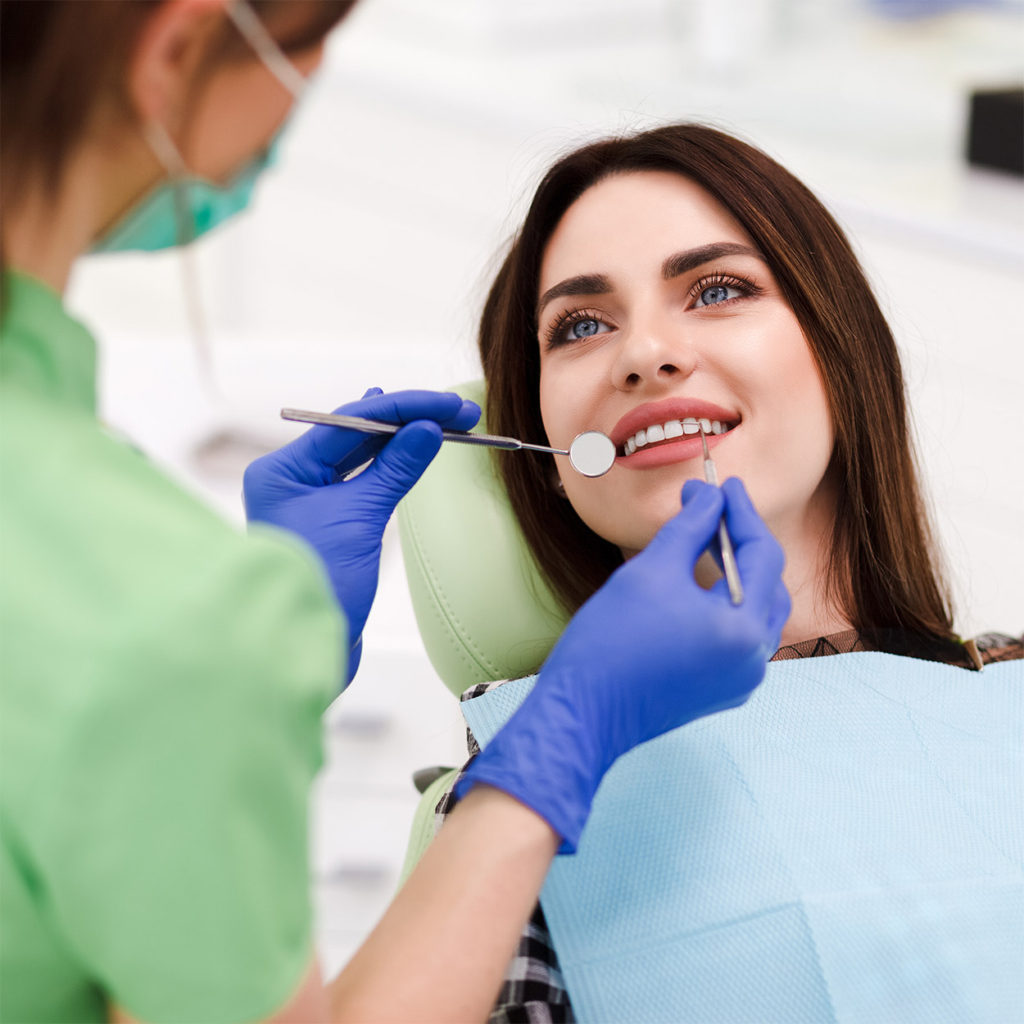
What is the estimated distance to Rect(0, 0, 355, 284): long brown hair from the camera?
0.61 m

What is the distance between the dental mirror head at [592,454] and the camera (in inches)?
48.3

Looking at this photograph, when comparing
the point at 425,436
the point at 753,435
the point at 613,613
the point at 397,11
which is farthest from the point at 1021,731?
the point at 397,11

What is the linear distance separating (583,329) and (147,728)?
858mm

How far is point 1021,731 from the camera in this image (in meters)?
1.21

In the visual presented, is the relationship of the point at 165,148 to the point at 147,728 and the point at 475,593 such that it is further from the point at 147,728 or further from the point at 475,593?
the point at 475,593

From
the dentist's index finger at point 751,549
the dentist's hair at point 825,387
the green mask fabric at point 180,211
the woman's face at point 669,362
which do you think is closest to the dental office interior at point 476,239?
the dentist's hair at point 825,387

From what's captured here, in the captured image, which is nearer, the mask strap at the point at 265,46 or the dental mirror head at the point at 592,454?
the mask strap at the point at 265,46

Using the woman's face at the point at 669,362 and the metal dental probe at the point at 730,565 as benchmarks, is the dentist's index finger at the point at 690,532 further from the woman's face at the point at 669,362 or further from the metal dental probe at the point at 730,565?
the woman's face at the point at 669,362

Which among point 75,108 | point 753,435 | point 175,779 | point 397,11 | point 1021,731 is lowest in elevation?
point 1021,731

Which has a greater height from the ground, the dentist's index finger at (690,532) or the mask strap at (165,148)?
the mask strap at (165,148)

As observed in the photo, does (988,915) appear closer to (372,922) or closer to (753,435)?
(753,435)

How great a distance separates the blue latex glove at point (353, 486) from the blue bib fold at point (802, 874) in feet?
0.62

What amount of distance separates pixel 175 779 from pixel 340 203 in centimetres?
340

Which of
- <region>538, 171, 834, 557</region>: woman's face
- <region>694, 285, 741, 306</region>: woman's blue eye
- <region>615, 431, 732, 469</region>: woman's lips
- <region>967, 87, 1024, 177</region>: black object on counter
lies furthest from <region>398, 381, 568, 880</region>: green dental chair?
<region>967, 87, 1024, 177</region>: black object on counter
